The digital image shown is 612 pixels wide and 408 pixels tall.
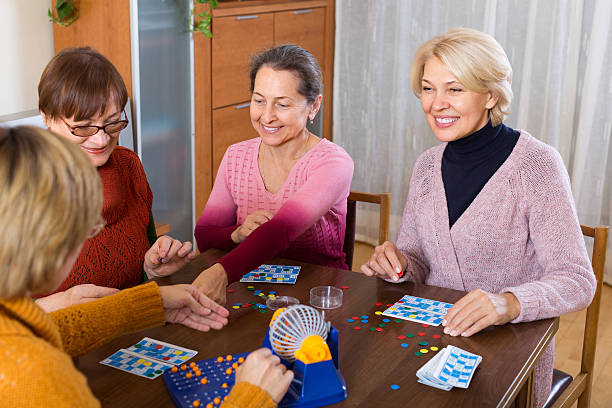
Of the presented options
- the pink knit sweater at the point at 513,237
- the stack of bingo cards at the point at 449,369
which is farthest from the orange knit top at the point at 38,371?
the pink knit sweater at the point at 513,237

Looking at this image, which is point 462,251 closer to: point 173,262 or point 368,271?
point 368,271

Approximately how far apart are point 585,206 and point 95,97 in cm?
315

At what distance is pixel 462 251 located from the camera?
2.00 metres

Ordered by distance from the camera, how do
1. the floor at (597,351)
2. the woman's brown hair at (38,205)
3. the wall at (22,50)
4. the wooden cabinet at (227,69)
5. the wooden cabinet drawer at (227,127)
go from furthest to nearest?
the wooden cabinet drawer at (227,127), the wooden cabinet at (227,69), the wall at (22,50), the floor at (597,351), the woman's brown hair at (38,205)

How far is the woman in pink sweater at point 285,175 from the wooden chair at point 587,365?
80cm

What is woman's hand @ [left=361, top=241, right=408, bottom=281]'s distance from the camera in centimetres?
189

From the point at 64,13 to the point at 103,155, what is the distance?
1652mm

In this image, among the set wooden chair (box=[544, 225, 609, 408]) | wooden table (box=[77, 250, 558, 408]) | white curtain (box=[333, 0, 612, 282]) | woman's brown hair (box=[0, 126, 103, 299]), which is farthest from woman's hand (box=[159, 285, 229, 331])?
white curtain (box=[333, 0, 612, 282])

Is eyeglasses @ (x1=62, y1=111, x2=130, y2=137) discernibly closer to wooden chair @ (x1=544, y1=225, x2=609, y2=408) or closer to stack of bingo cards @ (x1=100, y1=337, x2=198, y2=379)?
stack of bingo cards @ (x1=100, y1=337, x2=198, y2=379)

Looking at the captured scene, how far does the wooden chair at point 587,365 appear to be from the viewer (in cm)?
197

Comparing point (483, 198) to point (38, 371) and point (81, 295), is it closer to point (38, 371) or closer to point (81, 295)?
point (81, 295)

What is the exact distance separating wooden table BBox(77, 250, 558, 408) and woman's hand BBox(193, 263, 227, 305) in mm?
33

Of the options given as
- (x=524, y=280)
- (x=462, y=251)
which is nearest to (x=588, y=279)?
(x=524, y=280)

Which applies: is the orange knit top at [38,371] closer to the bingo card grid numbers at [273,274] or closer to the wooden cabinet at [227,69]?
the bingo card grid numbers at [273,274]
